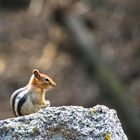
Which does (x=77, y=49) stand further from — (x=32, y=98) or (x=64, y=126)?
(x=64, y=126)

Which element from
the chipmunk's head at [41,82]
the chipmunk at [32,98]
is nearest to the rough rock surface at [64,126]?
the chipmunk at [32,98]

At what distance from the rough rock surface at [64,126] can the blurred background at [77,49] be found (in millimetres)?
15025

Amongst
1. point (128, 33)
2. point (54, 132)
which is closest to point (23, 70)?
point (128, 33)

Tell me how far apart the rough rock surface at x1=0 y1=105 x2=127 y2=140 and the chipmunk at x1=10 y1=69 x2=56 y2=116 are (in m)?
0.40

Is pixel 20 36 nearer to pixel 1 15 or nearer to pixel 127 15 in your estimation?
pixel 1 15

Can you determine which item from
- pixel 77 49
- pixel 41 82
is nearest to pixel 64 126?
pixel 41 82

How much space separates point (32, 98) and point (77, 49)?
1673 centimetres

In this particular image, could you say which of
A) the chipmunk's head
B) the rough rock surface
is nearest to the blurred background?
the chipmunk's head

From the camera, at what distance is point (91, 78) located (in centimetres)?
2267

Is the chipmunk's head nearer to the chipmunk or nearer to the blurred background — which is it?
the chipmunk

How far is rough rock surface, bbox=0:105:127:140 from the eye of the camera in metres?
6.14

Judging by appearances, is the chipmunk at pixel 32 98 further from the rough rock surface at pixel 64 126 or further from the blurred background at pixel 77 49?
the blurred background at pixel 77 49

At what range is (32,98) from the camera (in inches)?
269

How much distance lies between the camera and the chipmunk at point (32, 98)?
670 cm
